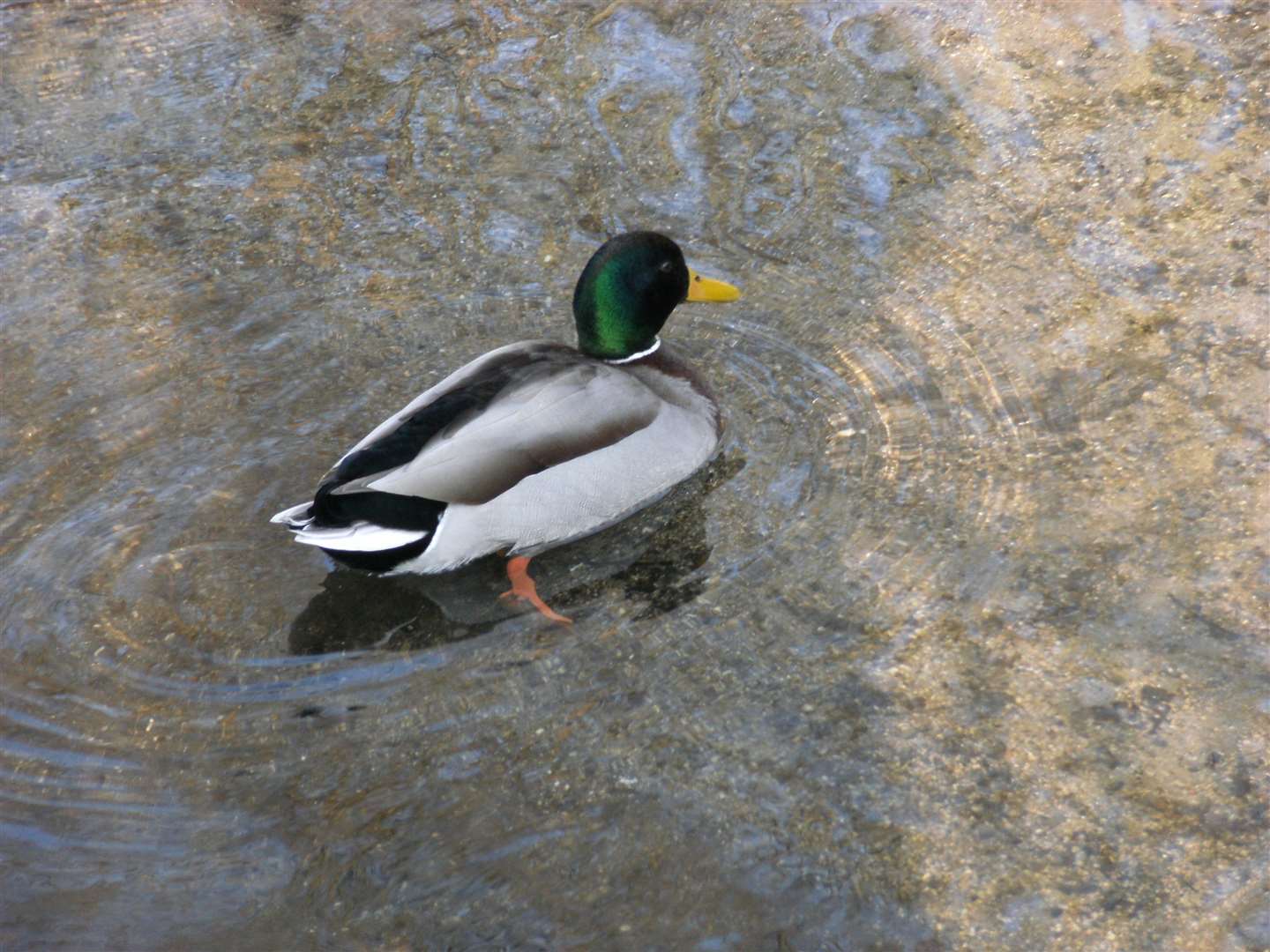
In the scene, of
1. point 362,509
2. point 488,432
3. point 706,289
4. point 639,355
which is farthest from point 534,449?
point 706,289

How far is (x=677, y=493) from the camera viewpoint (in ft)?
14.6

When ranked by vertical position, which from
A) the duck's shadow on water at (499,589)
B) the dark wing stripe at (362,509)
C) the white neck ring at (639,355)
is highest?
the dark wing stripe at (362,509)

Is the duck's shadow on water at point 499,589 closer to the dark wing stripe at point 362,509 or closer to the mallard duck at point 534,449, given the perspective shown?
the mallard duck at point 534,449

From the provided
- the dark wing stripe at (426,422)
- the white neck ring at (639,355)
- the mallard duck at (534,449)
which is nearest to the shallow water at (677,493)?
the mallard duck at (534,449)

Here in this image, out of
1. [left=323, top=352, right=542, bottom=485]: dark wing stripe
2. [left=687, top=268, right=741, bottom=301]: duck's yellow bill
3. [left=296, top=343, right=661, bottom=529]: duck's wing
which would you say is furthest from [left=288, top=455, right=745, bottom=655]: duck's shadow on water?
[left=687, top=268, right=741, bottom=301]: duck's yellow bill

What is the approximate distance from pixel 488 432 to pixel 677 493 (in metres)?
0.70

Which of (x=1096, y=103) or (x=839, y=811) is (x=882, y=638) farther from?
(x=1096, y=103)

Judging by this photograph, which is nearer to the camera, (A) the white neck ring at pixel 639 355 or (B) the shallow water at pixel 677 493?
(B) the shallow water at pixel 677 493

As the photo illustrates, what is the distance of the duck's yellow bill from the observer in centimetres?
470

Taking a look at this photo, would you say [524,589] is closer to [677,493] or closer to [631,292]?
[677,493]

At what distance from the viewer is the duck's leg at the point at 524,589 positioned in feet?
13.0

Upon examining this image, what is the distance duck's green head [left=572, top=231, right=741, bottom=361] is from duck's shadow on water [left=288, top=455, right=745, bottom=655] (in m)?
0.62

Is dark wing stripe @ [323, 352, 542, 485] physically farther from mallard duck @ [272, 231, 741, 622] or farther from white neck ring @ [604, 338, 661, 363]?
white neck ring @ [604, 338, 661, 363]

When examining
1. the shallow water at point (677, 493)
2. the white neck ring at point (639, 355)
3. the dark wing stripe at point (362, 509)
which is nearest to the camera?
the shallow water at point (677, 493)
